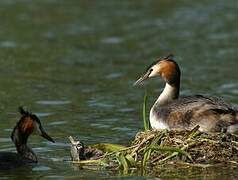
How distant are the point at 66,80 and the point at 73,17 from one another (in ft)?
23.5

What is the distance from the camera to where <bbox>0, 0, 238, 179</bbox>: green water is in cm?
1420

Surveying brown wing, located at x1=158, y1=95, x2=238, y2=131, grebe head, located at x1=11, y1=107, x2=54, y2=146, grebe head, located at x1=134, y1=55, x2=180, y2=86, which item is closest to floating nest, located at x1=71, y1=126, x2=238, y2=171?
brown wing, located at x1=158, y1=95, x2=238, y2=131

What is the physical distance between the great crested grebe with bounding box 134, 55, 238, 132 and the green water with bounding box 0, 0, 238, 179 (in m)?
0.75

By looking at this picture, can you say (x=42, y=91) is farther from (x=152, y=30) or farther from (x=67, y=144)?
(x=152, y=30)

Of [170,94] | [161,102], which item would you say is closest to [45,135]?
[161,102]

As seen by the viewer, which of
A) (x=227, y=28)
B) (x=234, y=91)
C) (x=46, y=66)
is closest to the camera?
(x=234, y=91)

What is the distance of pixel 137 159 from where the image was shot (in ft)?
39.0

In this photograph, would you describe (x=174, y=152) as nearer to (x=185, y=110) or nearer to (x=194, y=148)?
(x=194, y=148)

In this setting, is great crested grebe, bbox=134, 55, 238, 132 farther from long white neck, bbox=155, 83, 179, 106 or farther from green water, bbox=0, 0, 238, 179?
green water, bbox=0, 0, 238, 179

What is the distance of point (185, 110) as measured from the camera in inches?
493

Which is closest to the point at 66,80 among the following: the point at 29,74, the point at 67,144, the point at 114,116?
the point at 29,74

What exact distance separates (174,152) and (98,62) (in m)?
9.13

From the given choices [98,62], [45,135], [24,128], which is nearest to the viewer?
[24,128]

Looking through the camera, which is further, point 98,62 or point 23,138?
point 98,62
